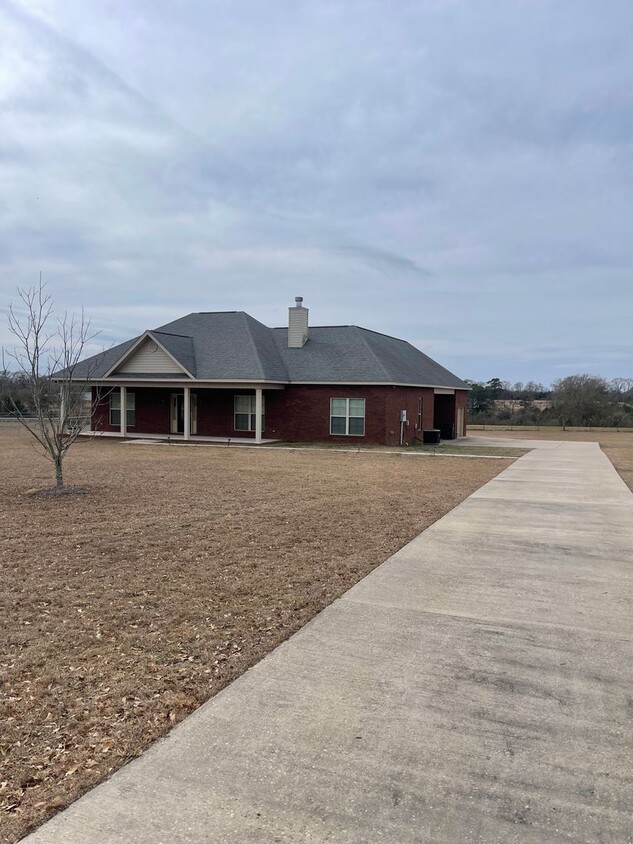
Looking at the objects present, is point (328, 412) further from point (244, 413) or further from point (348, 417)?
point (244, 413)

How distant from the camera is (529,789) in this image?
2.90 m

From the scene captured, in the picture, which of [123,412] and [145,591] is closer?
[145,591]

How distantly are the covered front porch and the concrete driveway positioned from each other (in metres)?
20.1

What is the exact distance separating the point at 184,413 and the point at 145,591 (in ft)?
67.7

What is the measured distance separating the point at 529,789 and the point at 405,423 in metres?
23.1

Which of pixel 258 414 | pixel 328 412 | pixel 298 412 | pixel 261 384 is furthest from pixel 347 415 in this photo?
pixel 261 384

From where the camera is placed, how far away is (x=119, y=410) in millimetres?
28828

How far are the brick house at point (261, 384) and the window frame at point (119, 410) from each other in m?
0.05

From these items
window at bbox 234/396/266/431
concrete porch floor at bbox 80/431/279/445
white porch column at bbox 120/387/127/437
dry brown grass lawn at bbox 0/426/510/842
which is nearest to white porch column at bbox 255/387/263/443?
concrete porch floor at bbox 80/431/279/445

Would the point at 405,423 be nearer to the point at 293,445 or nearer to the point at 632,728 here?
the point at 293,445

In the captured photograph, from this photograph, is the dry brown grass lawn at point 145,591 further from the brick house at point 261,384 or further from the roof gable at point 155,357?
the roof gable at point 155,357

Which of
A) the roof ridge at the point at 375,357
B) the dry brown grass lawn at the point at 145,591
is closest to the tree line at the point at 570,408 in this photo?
the roof ridge at the point at 375,357

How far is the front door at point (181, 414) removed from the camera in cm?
2797

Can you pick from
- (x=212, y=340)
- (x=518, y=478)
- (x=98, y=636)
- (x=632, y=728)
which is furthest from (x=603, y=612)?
(x=212, y=340)
